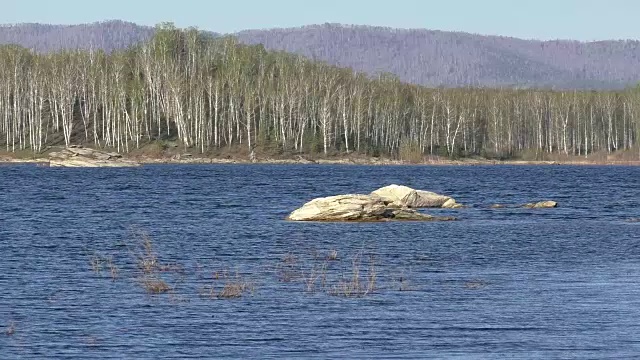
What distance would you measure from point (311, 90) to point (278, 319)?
148 meters

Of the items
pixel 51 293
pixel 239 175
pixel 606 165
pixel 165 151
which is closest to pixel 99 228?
pixel 51 293

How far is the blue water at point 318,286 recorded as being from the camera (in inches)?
956

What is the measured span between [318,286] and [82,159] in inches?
4558

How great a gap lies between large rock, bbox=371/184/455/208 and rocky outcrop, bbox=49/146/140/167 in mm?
80914

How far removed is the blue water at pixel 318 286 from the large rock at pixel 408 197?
1808 mm

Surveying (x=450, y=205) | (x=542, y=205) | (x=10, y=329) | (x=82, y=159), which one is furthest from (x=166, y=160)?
(x=10, y=329)

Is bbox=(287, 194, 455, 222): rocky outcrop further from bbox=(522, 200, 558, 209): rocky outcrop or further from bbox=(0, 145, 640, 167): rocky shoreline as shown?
bbox=(0, 145, 640, 167): rocky shoreline

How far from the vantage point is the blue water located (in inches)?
956

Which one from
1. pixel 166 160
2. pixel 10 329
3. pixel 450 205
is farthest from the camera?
pixel 166 160

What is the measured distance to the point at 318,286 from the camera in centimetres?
3344

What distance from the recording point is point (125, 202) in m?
77.3

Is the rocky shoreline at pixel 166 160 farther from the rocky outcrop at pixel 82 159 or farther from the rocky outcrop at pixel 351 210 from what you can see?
the rocky outcrop at pixel 351 210

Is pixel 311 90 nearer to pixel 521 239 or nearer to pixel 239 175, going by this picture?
pixel 239 175

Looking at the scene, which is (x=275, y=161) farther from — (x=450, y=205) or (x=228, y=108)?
(x=450, y=205)
